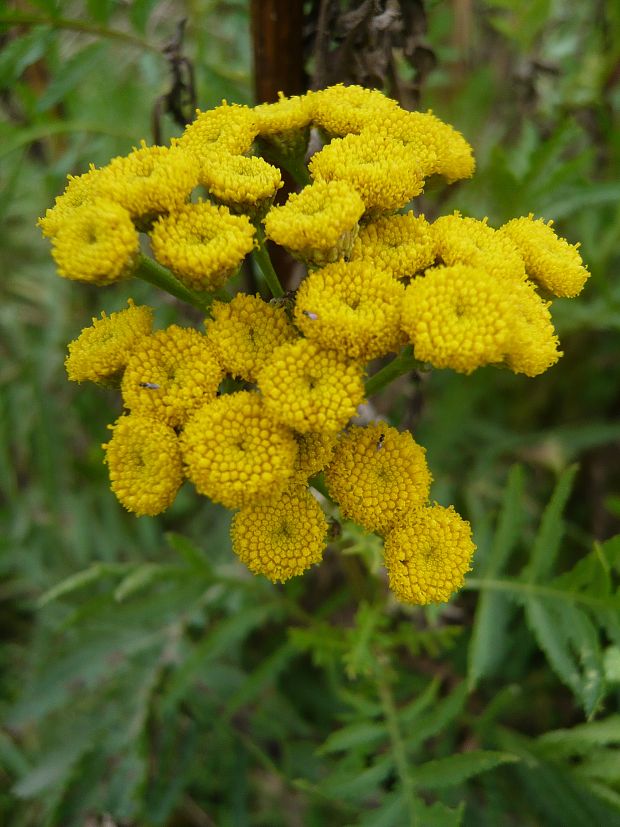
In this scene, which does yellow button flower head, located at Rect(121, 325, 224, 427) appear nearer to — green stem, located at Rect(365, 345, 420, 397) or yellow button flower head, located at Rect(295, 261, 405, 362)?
yellow button flower head, located at Rect(295, 261, 405, 362)

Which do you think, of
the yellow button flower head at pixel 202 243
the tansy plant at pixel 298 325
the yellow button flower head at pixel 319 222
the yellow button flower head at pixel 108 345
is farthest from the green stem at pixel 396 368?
the yellow button flower head at pixel 108 345

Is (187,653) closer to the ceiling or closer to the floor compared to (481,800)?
closer to the ceiling

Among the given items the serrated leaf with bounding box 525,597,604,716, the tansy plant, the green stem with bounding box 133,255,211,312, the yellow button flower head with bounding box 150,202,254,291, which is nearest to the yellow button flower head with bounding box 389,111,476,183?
the tansy plant

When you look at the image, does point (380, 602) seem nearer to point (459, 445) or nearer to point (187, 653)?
point (187, 653)

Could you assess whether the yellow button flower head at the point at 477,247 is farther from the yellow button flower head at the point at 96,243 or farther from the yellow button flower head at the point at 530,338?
the yellow button flower head at the point at 96,243

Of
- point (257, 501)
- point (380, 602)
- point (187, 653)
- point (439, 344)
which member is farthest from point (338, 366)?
point (187, 653)

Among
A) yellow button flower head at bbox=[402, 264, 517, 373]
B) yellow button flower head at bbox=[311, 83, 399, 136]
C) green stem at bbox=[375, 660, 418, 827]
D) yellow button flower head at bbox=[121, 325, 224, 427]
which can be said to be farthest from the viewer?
green stem at bbox=[375, 660, 418, 827]

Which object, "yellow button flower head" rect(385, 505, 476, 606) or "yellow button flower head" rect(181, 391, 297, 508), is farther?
"yellow button flower head" rect(385, 505, 476, 606)
